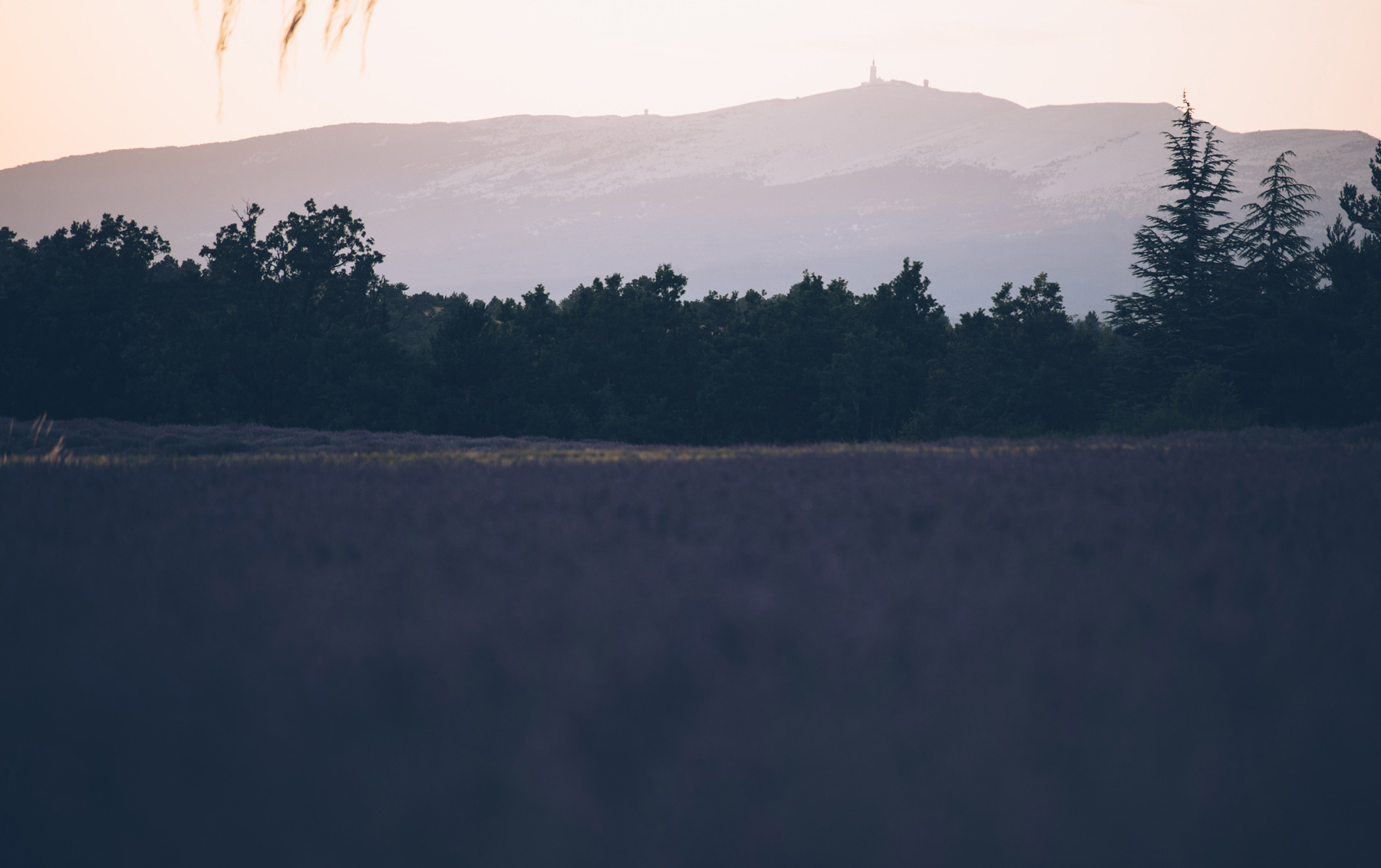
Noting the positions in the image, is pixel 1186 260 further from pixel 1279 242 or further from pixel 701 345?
pixel 701 345

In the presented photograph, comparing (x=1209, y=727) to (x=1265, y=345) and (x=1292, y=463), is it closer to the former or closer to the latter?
(x=1292, y=463)

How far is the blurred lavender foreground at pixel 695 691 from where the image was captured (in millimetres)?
1833

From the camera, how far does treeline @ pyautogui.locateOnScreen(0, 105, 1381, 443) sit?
36.9 meters

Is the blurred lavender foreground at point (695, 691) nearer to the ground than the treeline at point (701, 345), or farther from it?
nearer to the ground

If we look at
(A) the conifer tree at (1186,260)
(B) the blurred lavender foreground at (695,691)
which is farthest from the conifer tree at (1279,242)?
(B) the blurred lavender foreground at (695,691)

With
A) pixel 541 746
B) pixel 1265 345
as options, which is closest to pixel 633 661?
pixel 541 746

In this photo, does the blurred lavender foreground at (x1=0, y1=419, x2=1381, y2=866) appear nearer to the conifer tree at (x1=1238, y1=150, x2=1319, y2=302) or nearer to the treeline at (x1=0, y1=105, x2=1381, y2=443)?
the treeline at (x1=0, y1=105, x2=1381, y2=443)

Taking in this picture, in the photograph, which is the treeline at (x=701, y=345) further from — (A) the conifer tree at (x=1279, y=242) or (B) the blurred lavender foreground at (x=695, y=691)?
(B) the blurred lavender foreground at (x=695, y=691)

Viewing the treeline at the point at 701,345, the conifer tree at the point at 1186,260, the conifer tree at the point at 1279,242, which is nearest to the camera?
the treeline at the point at 701,345

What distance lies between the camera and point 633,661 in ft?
8.26

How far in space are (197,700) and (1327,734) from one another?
310 centimetres

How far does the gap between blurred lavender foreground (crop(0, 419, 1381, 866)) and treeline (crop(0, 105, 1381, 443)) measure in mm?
29883

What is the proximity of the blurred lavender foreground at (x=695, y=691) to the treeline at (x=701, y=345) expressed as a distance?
29.9m

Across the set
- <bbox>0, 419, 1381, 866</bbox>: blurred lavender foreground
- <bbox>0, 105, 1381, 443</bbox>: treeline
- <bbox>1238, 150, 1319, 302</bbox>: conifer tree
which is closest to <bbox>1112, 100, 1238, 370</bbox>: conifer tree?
<bbox>0, 105, 1381, 443</bbox>: treeline
